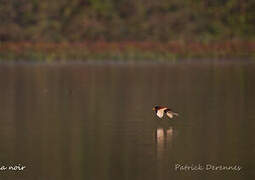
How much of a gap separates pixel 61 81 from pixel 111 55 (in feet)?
60.9

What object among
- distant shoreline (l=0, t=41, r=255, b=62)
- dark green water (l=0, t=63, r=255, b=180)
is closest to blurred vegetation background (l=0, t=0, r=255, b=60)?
distant shoreline (l=0, t=41, r=255, b=62)

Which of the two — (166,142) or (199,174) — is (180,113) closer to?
(166,142)

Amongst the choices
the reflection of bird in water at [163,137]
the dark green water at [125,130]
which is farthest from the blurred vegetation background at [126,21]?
the reflection of bird in water at [163,137]

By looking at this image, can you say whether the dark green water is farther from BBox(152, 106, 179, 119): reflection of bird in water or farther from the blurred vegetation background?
the blurred vegetation background

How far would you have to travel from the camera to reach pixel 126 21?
61.8m

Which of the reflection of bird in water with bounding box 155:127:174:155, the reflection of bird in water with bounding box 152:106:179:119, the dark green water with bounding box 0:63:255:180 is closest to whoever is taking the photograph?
the dark green water with bounding box 0:63:255:180

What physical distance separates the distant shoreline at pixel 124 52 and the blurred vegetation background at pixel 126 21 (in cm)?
496

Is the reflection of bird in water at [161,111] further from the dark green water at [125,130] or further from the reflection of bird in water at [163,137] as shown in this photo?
the reflection of bird in water at [163,137]

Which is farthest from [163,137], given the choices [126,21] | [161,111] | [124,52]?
[126,21]

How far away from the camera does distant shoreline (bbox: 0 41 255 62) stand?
49.5 meters

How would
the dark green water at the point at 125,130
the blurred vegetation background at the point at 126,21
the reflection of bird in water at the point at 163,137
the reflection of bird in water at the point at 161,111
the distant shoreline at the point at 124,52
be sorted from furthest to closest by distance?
the blurred vegetation background at the point at 126,21 < the distant shoreline at the point at 124,52 < the reflection of bird in water at the point at 161,111 < the reflection of bird in water at the point at 163,137 < the dark green water at the point at 125,130

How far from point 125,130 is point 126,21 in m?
45.7

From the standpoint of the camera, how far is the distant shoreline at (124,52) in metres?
49.5

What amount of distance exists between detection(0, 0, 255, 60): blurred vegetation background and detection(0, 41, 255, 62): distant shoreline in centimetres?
496
